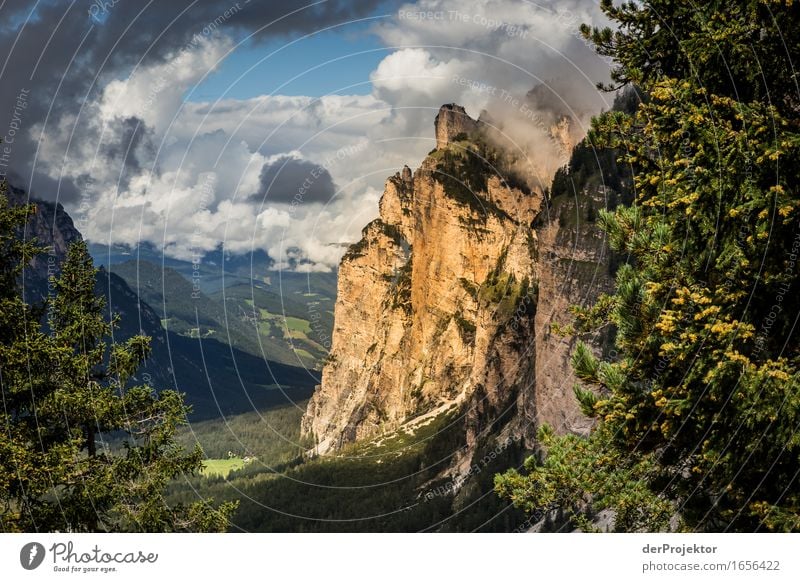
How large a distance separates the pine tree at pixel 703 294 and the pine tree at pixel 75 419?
9.96 m

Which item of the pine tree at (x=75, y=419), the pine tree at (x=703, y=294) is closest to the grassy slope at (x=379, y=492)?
the pine tree at (x=75, y=419)

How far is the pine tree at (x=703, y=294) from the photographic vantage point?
49.6ft

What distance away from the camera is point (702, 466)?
16.3m

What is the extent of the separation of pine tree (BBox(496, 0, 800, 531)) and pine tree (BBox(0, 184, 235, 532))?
9962mm

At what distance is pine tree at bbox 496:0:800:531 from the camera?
15.1 metres

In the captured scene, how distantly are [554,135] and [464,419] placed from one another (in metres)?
70.2

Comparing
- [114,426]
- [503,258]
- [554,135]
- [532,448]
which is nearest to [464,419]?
[503,258]

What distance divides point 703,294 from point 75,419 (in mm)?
16467

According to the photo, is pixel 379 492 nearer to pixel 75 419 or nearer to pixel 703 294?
pixel 75 419

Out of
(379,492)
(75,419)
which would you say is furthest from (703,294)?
(379,492)

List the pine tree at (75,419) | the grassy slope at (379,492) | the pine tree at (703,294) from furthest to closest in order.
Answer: the grassy slope at (379,492)
the pine tree at (75,419)
the pine tree at (703,294)

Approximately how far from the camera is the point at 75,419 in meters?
21.0

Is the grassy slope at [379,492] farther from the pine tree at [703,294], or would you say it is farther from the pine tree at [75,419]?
the pine tree at [703,294]
